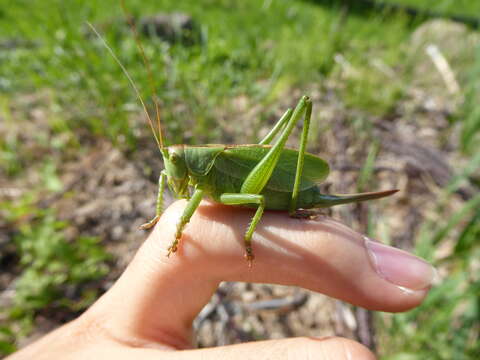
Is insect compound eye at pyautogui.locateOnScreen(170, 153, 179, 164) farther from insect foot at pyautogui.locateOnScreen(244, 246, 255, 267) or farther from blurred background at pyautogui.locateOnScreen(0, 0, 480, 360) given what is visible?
Answer: blurred background at pyautogui.locateOnScreen(0, 0, 480, 360)

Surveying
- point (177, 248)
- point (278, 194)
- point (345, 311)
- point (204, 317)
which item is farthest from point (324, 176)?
point (204, 317)

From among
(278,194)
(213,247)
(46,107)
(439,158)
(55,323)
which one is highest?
(46,107)

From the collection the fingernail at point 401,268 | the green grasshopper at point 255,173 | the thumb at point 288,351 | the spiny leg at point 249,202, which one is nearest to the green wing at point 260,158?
the green grasshopper at point 255,173

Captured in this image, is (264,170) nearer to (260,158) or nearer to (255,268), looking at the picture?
(260,158)

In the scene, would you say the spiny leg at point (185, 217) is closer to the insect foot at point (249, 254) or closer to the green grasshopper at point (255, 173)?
the green grasshopper at point (255, 173)

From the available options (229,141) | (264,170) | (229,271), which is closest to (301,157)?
(264,170)

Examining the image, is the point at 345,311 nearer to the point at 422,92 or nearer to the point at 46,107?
the point at 422,92

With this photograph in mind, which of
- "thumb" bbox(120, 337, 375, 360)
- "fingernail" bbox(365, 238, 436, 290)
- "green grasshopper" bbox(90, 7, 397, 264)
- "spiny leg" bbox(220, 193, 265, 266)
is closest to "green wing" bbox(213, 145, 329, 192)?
"green grasshopper" bbox(90, 7, 397, 264)
